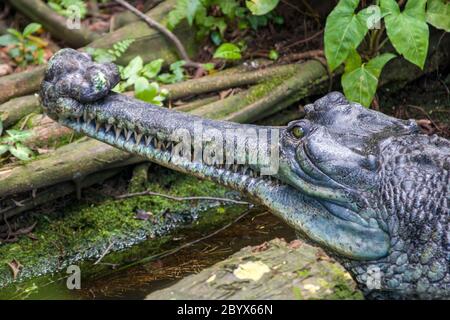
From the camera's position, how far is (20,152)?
205 inches

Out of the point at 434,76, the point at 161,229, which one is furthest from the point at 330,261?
the point at 434,76

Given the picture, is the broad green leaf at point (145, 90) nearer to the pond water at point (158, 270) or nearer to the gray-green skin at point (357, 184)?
the pond water at point (158, 270)

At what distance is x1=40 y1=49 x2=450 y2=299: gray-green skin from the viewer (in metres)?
3.60

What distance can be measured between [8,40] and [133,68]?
1146mm

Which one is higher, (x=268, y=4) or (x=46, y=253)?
(x=268, y=4)

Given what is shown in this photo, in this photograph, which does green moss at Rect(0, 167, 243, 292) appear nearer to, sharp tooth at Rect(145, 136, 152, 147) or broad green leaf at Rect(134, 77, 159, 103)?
broad green leaf at Rect(134, 77, 159, 103)

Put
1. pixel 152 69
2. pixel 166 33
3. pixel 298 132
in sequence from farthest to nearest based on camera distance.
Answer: pixel 166 33, pixel 152 69, pixel 298 132

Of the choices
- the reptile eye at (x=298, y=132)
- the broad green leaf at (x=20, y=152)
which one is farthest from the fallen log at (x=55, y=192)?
the reptile eye at (x=298, y=132)

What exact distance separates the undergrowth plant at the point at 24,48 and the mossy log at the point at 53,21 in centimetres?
22

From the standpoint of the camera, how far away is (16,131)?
5309mm

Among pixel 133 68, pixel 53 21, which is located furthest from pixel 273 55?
pixel 53 21

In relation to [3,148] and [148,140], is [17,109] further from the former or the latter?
[148,140]

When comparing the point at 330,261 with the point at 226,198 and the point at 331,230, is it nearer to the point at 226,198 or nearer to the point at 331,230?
the point at 331,230

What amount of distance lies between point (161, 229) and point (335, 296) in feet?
6.49
